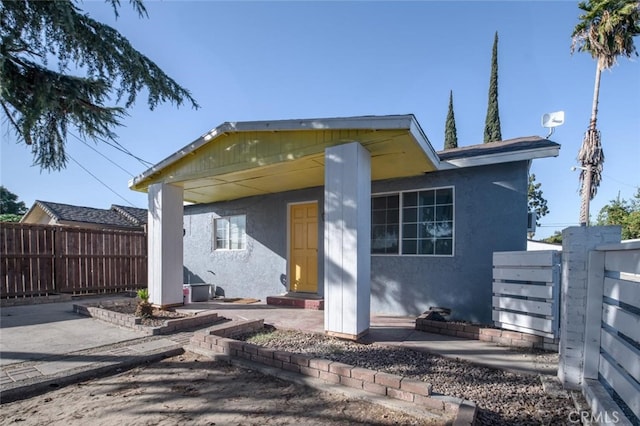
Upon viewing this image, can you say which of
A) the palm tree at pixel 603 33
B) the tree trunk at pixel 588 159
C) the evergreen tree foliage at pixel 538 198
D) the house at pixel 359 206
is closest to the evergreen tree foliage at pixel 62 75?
the house at pixel 359 206

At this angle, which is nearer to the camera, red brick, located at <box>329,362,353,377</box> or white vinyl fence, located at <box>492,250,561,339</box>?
red brick, located at <box>329,362,353,377</box>

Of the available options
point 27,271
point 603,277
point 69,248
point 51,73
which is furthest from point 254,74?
point 603,277

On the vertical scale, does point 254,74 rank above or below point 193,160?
above

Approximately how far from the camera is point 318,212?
302 inches

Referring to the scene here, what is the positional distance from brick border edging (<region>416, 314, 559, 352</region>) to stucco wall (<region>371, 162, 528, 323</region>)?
1047 mm

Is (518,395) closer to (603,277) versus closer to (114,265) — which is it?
(603,277)

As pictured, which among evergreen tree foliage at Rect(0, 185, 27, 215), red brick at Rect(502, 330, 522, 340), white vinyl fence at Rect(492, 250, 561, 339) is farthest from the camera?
evergreen tree foliage at Rect(0, 185, 27, 215)

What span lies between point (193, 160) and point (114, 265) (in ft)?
19.2

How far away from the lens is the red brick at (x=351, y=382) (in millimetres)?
2971

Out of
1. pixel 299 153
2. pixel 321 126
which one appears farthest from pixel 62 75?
pixel 321 126

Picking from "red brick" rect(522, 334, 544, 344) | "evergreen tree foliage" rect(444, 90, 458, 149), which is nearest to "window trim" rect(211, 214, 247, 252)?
"red brick" rect(522, 334, 544, 344)

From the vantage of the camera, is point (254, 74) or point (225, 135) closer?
point (225, 135)

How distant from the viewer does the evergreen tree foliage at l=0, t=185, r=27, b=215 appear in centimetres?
3328

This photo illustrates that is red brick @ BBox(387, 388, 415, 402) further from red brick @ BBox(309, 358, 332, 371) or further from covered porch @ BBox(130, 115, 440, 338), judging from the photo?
covered porch @ BBox(130, 115, 440, 338)
